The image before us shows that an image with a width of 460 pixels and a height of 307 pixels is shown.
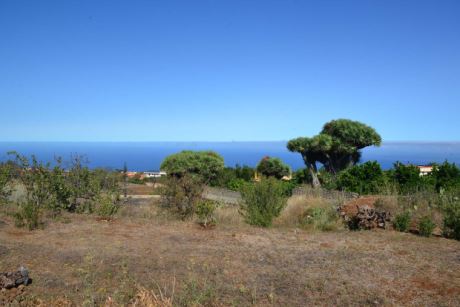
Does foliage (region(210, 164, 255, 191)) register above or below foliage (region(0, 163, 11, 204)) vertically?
below

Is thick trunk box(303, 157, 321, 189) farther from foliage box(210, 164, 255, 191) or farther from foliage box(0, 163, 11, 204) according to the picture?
foliage box(0, 163, 11, 204)

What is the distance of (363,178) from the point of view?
17.2 m

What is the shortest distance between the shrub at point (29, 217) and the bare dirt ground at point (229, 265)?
23 cm

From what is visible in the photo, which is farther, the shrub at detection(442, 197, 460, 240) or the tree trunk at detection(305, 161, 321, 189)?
the tree trunk at detection(305, 161, 321, 189)

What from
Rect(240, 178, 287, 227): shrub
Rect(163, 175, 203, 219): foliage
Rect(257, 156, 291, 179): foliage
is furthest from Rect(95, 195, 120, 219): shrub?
Rect(257, 156, 291, 179): foliage

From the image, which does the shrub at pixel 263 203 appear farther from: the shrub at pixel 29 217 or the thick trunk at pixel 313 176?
the thick trunk at pixel 313 176

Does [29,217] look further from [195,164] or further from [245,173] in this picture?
[245,173]

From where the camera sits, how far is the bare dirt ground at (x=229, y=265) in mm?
4492

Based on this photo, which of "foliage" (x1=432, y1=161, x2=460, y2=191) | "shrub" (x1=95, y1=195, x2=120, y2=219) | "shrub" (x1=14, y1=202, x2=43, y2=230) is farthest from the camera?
"foliage" (x1=432, y1=161, x2=460, y2=191)

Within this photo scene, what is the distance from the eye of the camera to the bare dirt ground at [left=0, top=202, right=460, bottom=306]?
4492mm

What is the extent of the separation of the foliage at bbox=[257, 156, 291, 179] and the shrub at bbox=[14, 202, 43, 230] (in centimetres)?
2190

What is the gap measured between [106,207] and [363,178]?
11519 millimetres

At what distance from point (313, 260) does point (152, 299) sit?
2.81m

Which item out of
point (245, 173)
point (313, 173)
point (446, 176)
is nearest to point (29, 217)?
point (446, 176)
